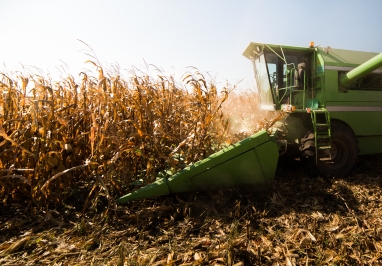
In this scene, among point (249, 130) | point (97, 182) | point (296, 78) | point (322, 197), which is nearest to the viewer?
point (97, 182)

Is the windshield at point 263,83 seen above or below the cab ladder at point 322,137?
above

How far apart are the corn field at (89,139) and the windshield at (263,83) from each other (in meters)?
1.28

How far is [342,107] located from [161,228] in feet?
9.17

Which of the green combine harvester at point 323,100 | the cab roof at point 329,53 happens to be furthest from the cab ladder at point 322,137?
the cab roof at point 329,53

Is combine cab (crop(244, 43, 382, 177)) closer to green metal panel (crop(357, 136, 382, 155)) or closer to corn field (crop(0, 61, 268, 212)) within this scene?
green metal panel (crop(357, 136, 382, 155))

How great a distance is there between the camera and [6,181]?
182cm

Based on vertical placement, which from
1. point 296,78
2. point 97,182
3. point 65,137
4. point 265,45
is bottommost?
point 97,182

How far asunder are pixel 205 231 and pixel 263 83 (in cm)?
259

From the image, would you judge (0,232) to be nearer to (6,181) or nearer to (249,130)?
(6,181)

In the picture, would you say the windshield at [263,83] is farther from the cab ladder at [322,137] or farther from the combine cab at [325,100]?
the cab ladder at [322,137]

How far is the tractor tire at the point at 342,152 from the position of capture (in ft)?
9.57

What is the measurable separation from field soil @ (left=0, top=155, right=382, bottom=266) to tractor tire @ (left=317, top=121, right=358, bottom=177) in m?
0.73

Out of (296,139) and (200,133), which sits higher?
(200,133)

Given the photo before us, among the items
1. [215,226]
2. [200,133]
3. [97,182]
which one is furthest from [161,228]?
[200,133]
